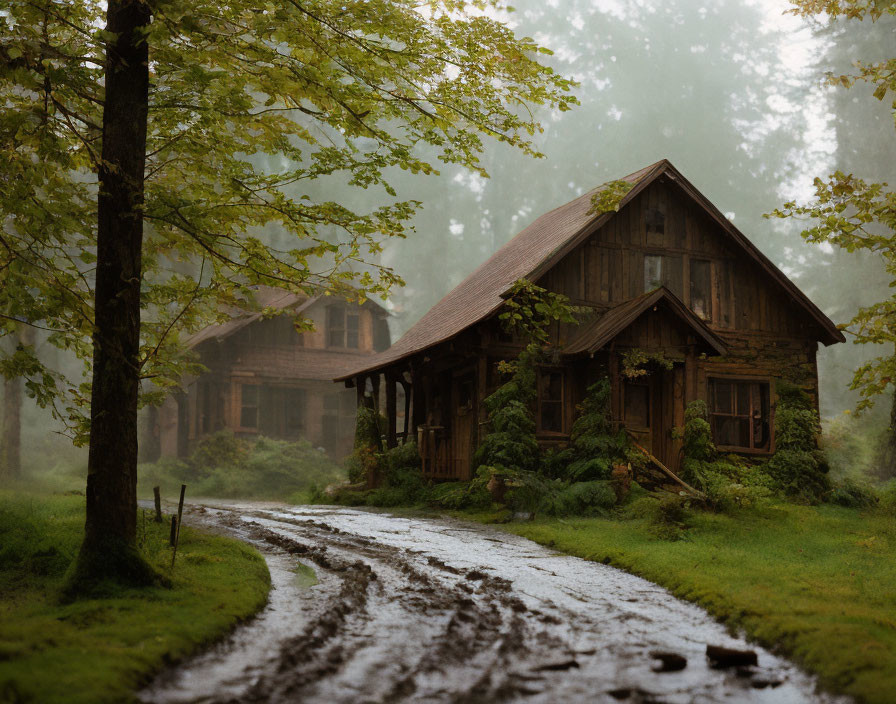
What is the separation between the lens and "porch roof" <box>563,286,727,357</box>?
18.6 meters

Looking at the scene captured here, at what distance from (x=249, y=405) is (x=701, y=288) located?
18107 millimetres

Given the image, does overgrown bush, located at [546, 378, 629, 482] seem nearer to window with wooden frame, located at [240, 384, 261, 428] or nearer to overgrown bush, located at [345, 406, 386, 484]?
overgrown bush, located at [345, 406, 386, 484]

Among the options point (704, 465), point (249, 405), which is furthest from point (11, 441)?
point (704, 465)

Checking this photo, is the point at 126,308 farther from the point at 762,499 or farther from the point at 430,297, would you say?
the point at 430,297

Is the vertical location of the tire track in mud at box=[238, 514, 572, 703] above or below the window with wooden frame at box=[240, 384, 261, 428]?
below

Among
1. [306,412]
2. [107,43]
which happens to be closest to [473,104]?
[107,43]

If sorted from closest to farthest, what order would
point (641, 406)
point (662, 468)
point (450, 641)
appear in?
point (450, 641)
point (662, 468)
point (641, 406)

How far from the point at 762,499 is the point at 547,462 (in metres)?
4.63

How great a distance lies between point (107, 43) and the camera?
28.5ft

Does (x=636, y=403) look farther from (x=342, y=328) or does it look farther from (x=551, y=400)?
(x=342, y=328)

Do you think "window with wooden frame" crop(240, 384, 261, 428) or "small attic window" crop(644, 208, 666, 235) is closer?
"small attic window" crop(644, 208, 666, 235)

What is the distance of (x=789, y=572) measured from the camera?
1035 cm

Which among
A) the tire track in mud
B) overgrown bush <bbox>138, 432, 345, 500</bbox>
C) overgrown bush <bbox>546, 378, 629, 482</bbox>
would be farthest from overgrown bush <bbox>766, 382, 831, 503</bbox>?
overgrown bush <bbox>138, 432, 345, 500</bbox>

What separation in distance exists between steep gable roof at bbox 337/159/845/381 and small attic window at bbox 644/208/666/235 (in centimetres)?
78
